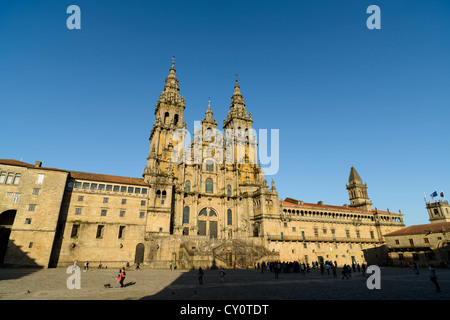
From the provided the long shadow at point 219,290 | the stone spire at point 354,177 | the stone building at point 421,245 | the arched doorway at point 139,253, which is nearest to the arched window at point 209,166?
the arched doorway at point 139,253

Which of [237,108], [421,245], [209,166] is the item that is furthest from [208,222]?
[421,245]

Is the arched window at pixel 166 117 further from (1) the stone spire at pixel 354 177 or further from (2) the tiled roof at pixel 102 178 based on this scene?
(1) the stone spire at pixel 354 177

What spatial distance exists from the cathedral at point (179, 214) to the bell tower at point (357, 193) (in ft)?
2.56

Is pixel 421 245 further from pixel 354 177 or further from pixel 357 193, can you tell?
pixel 354 177

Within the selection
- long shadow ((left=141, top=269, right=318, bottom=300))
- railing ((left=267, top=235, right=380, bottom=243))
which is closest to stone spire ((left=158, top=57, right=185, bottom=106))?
railing ((left=267, top=235, right=380, bottom=243))

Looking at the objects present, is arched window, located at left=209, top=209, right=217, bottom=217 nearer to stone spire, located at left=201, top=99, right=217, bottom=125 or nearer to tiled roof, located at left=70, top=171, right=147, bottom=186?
tiled roof, located at left=70, top=171, right=147, bottom=186

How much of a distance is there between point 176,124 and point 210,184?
17.2 m

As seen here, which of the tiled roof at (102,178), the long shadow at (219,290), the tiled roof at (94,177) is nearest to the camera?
the long shadow at (219,290)

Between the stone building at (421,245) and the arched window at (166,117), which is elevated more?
the arched window at (166,117)

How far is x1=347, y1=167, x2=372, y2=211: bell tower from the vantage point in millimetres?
73750

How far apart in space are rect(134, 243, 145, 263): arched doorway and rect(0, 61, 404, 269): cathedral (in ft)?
0.51

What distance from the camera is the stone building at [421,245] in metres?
44.8
